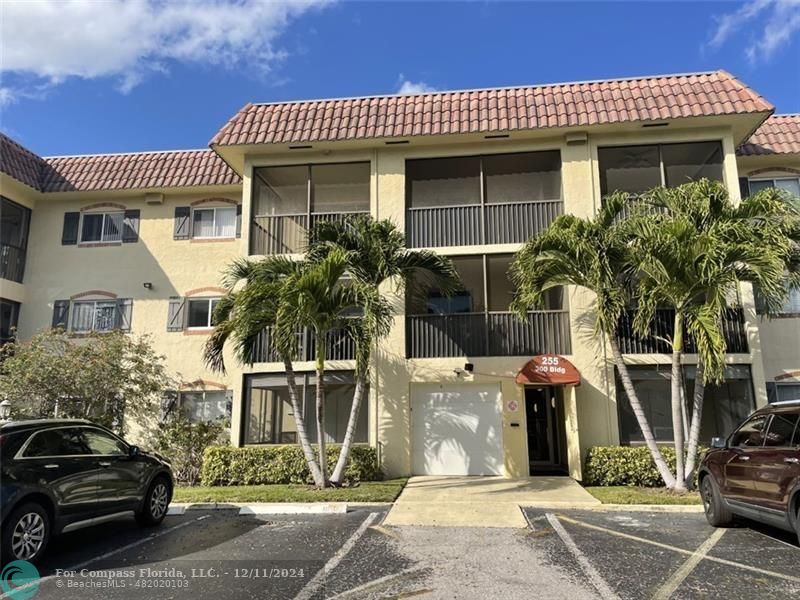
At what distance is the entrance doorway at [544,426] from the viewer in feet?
45.7

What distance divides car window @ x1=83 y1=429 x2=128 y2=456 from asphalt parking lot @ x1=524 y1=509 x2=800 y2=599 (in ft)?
20.4

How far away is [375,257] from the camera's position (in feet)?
37.3

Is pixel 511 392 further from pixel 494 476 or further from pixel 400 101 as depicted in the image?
pixel 400 101

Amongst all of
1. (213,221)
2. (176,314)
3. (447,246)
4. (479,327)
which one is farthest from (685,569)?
(213,221)

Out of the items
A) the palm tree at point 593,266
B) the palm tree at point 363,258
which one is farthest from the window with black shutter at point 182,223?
the palm tree at point 593,266

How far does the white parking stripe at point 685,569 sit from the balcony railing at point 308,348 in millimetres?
8599

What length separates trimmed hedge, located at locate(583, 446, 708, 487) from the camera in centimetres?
1167

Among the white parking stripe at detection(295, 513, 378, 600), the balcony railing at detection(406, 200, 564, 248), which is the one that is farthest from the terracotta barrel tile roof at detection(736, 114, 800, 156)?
the white parking stripe at detection(295, 513, 378, 600)

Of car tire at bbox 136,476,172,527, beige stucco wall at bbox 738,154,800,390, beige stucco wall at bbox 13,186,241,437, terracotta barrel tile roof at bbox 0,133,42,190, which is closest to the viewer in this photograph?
car tire at bbox 136,476,172,527

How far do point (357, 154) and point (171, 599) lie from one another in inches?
464

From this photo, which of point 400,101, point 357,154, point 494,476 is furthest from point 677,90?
point 494,476

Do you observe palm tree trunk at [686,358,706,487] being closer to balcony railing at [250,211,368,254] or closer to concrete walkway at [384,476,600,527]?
concrete walkway at [384,476,600,527]

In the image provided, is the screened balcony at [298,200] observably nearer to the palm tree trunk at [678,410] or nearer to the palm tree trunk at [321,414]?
the palm tree trunk at [321,414]

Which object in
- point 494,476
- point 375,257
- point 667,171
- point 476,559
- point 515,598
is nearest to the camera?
point 515,598
